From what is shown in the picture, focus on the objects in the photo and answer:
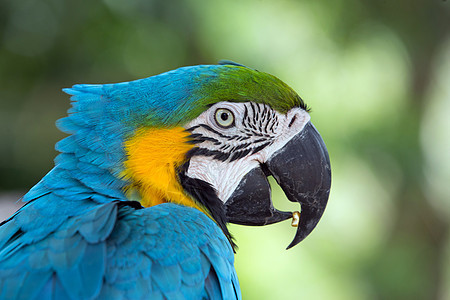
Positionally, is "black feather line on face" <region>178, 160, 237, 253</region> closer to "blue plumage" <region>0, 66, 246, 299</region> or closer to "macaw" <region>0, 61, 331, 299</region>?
"macaw" <region>0, 61, 331, 299</region>

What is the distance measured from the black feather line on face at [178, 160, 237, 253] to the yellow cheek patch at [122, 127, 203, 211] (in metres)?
0.02

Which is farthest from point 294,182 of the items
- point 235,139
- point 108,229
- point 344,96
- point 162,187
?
point 344,96

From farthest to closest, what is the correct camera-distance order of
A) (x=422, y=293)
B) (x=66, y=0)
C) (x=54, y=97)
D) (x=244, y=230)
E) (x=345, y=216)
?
1. (x=54, y=97)
2. (x=66, y=0)
3. (x=422, y=293)
4. (x=345, y=216)
5. (x=244, y=230)

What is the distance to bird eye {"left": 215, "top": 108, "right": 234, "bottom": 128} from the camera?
4.29 feet

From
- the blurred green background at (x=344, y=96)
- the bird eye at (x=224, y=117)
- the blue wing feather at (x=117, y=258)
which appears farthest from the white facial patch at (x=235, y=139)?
the blurred green background at (x=344, y=96)

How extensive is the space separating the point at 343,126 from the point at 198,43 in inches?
53.5

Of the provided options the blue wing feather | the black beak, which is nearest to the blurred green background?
the black beak

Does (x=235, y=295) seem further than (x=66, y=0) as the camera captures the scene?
No

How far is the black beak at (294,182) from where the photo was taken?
136 cm

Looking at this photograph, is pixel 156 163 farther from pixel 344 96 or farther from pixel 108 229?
pixel 344 96

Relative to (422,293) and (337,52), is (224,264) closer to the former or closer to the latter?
(337,52)

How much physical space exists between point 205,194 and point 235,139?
0.19m

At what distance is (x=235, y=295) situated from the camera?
1230mm

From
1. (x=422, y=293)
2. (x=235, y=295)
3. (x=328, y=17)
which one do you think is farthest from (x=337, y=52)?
(x=235, y=295)
